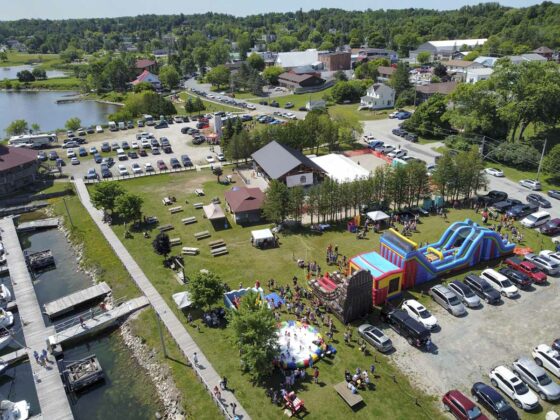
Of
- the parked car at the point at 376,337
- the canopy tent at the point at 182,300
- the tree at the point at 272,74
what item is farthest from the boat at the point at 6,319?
the tree at the point at 272,74

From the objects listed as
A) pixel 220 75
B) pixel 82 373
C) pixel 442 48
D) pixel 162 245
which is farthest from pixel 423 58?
pixel 82 373

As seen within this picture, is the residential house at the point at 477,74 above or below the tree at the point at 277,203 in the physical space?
above

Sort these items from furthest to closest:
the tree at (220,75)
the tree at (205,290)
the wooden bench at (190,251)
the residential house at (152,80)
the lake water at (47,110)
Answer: the residential house at (152,80) < the tree at (220,75) < the lake water at (47,110) < the wooden bench at (190,251) < the tree at (205,290)

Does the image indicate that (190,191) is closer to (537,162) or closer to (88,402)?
(88,402)

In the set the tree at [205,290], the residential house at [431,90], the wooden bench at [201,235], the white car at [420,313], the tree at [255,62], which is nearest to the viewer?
the white car at [420,313]

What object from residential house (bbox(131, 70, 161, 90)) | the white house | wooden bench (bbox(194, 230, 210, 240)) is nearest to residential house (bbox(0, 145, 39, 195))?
wooden bench (bbox(194, 230, 210, 240))

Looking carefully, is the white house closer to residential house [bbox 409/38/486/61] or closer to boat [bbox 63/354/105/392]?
residential house [bbox 409/38/486/61]

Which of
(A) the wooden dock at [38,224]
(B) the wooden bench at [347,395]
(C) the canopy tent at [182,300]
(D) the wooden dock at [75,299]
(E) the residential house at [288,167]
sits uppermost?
(E) the residential house at [288,167]

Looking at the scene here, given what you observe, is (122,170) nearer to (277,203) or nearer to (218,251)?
(218,251)

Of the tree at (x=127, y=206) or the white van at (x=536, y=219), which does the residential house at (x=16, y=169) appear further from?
the white van at (x=536, y=219)
